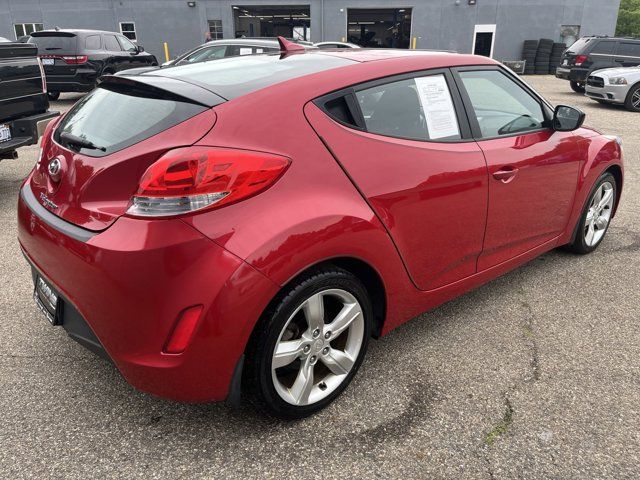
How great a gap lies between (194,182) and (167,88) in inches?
24.0

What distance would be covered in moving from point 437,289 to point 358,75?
46.4 inches

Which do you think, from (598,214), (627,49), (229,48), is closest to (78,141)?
(598,214)

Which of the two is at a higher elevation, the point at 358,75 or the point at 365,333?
the point at 358,75

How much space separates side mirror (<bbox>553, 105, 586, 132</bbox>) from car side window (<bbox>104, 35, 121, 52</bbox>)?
1272cm

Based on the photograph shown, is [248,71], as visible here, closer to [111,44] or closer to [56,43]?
[56,43]

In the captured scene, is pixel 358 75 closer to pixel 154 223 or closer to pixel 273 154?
pixel 273 154

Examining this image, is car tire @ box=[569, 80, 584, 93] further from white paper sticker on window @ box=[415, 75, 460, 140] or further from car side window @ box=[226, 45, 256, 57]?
white paper sticker on window @ box=[415, 75, 460, 140]

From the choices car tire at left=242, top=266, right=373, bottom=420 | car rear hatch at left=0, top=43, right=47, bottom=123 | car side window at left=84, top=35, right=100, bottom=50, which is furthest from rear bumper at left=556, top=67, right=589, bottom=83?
car tire at left=242, top=266, right=373, bottom=420

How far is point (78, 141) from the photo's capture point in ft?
7.18

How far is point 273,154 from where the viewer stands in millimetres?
1957

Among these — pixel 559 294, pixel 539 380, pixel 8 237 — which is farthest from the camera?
pixel 8 237

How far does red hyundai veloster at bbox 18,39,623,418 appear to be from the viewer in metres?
1.81

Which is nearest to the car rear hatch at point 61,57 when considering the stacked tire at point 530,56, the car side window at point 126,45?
the car side window at point 126,45

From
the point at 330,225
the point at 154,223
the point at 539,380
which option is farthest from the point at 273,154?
the point at 539,380
